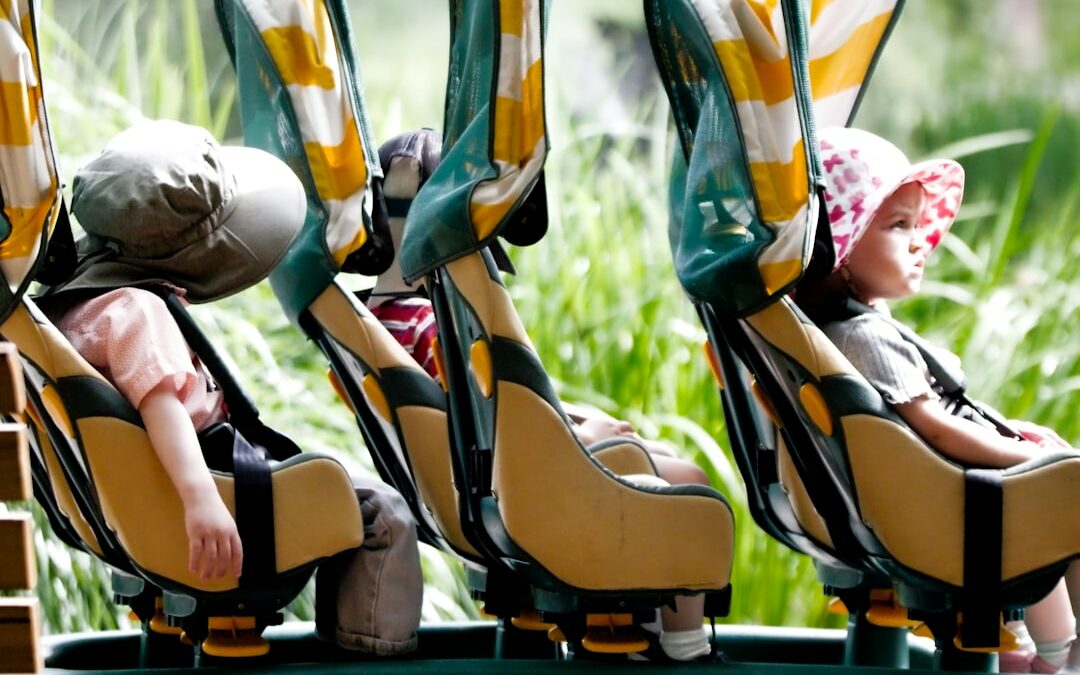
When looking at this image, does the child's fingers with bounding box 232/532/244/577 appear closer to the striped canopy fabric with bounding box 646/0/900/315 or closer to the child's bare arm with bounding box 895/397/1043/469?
the striped canopy fabric with bounding box 646/0/900/315

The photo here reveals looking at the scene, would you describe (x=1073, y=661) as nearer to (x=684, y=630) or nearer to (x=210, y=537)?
(x=684, y=630)

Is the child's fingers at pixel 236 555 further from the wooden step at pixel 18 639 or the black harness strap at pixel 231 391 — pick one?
the wooden step at pixel 18 639

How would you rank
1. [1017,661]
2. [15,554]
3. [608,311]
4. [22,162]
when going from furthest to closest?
[608,311]
[1017,661]
[22,162]
[15,554]

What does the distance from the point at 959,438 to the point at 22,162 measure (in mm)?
1344

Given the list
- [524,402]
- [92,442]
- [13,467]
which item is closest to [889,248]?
[524,402]

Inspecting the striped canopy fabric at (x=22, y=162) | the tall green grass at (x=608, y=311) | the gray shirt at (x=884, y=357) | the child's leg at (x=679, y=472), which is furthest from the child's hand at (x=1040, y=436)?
the striped canopy fabric at (x=22, y=162)

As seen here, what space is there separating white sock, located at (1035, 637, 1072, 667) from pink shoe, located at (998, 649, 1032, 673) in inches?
2.8

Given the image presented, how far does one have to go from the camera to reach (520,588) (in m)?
2.58

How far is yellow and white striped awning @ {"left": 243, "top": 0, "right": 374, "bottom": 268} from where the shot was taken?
2.39m

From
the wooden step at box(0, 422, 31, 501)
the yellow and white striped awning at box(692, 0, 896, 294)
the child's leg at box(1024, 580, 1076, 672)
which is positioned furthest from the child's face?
the wooden step at box(0, 422, 31, 501)

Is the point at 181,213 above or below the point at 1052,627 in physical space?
above

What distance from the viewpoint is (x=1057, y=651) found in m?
2.45

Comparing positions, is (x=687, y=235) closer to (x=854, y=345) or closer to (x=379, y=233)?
(x=854, y=345)

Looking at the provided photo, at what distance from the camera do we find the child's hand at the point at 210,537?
6.87 ft
